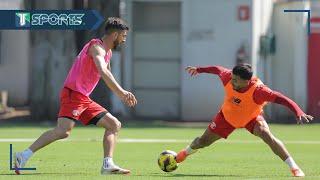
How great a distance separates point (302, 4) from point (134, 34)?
4.80 meters

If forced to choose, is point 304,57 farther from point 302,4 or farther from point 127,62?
point 127,62

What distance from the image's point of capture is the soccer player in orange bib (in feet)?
41.3

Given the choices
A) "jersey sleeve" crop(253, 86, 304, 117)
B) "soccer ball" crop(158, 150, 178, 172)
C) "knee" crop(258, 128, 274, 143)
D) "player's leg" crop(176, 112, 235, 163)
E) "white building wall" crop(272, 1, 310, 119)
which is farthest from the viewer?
"white building wall" crop(272, 1, 310, 119)

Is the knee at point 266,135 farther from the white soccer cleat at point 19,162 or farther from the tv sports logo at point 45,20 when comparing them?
the tv sports logo at point 45,20

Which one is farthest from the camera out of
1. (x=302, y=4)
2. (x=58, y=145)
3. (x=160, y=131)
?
(x=302, y=4)

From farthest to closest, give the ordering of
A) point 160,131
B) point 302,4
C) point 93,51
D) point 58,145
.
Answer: point 302,4, point 160,131, point 58,145, point 93,51

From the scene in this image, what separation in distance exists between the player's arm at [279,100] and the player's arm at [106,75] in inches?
64.5

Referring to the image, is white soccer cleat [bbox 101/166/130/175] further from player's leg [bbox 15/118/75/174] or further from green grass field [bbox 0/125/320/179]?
player's leg [bbox 15/118/75/174]

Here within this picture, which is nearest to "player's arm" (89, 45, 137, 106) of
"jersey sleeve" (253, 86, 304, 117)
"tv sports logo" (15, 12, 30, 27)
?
"jersey sleeve" (253, 86, 304, 117)

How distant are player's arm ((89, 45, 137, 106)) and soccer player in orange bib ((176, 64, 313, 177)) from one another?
1.40m

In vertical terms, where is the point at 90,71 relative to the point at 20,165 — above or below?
above

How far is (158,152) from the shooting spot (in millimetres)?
17203

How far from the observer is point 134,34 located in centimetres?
2869

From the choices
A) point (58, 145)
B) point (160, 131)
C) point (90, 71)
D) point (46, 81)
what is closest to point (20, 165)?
point (90, 71)
